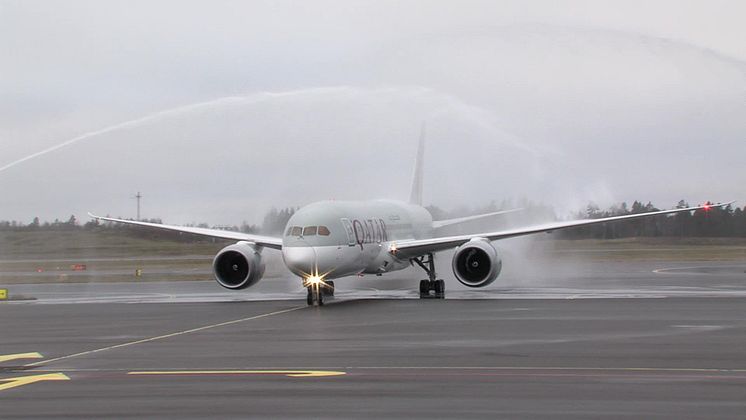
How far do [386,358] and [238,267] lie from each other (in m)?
19.9

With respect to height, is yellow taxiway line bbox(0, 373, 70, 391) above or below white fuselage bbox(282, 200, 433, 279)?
below

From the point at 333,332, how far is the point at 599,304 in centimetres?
1024

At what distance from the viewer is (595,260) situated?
64.4 m

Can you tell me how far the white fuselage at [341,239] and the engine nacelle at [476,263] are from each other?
3.36m

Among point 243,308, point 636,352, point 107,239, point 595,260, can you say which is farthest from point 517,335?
point 595,260

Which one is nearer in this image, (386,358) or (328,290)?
(386,358)

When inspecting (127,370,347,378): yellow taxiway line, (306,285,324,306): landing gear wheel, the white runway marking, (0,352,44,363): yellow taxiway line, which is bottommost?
(127,370,347,378): yellow taxiway line

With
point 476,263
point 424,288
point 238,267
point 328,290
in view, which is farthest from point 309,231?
point 476,263

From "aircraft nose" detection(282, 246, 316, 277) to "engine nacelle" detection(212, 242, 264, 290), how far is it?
12.3ft

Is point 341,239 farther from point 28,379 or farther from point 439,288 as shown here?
point 28,379

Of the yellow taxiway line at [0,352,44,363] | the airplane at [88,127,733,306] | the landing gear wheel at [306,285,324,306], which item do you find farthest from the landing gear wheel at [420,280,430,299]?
the yellow taxiway line at [0,352,44,363]

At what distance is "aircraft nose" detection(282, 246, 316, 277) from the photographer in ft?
106

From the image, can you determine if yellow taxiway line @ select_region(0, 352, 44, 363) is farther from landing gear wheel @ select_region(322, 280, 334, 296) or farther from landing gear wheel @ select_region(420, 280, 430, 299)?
landing gear wheel @ select_region(420, 280, 430, 299)

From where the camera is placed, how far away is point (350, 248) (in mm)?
34438
